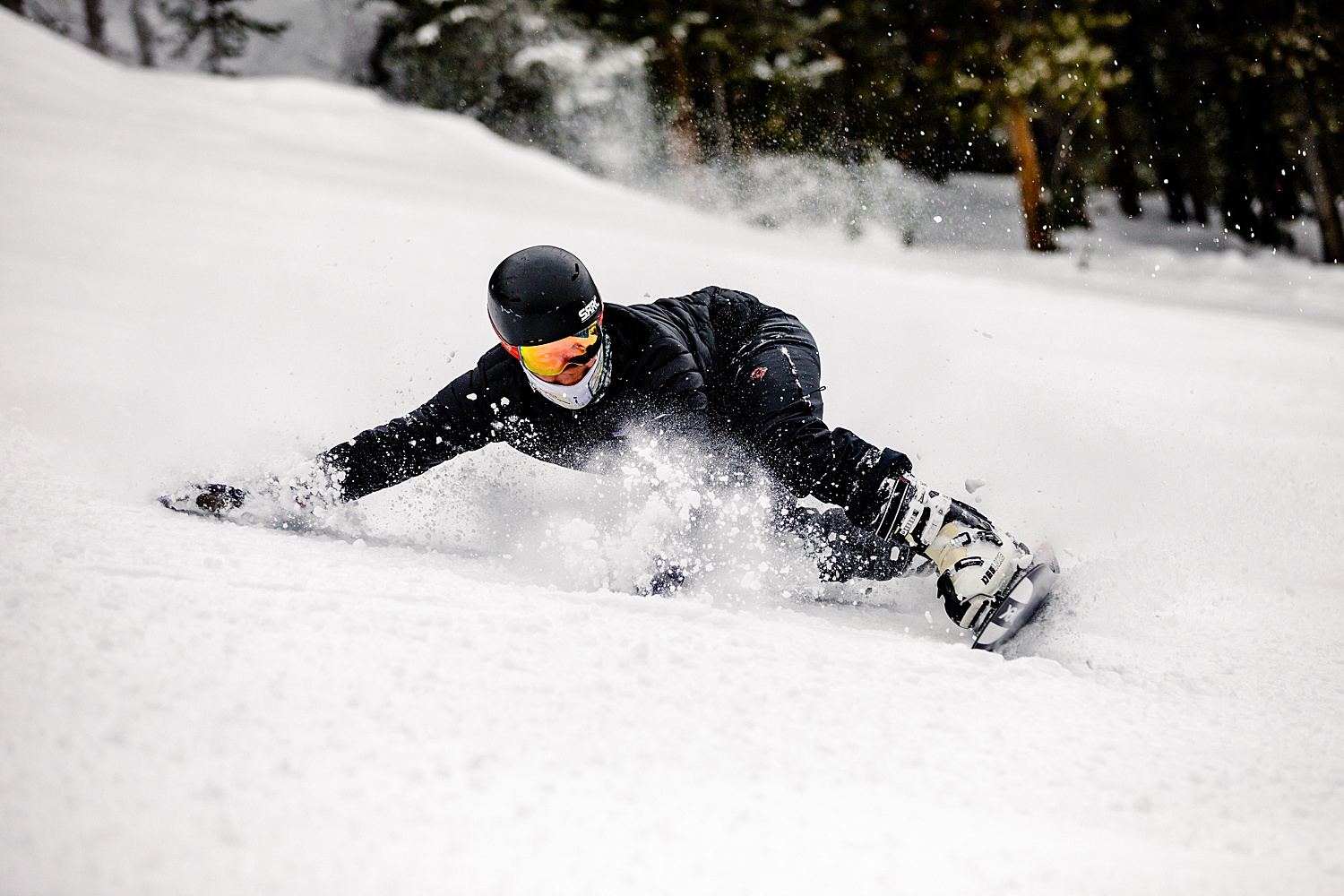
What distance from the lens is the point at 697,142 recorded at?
1536 centimetres

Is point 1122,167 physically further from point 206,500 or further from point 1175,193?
point 206,500

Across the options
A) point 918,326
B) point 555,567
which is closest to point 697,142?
point 918,326

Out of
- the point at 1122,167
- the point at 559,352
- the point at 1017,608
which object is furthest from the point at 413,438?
the point at 1122,167

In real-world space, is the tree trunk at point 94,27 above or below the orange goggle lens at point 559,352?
above

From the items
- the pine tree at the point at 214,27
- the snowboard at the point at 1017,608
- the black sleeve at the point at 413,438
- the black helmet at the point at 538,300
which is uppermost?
the pine tree at the point at 214,27

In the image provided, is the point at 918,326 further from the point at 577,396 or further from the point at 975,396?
the point at 577,396

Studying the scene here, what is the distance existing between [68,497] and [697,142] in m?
13.9

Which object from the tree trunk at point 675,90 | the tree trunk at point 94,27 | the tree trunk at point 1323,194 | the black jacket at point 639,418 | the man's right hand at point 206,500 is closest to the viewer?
the black jacket at point 639,418

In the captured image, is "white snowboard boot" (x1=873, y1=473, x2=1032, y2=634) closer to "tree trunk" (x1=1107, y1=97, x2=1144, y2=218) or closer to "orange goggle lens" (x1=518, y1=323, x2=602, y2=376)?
"orange goggle lens" (x1=518, y1=323, x2=602, y2=376)

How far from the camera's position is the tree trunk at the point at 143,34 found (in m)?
17.6

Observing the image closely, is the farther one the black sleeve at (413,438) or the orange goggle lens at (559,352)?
the black sleeve at (413,438)

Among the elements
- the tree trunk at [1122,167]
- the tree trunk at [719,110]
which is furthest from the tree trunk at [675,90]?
the tree trunk at [1122,167]

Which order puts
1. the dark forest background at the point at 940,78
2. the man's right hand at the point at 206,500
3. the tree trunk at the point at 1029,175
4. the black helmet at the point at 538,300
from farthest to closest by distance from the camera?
the tree trunk at the point at 1029,175 → the dark forest background at the point at 940,78 → the man's right hand at the point at 206,500 → the black helmet at the point at 538,300

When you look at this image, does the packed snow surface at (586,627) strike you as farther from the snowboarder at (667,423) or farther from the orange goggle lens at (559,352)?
the orange goggle lens at (559,352)
